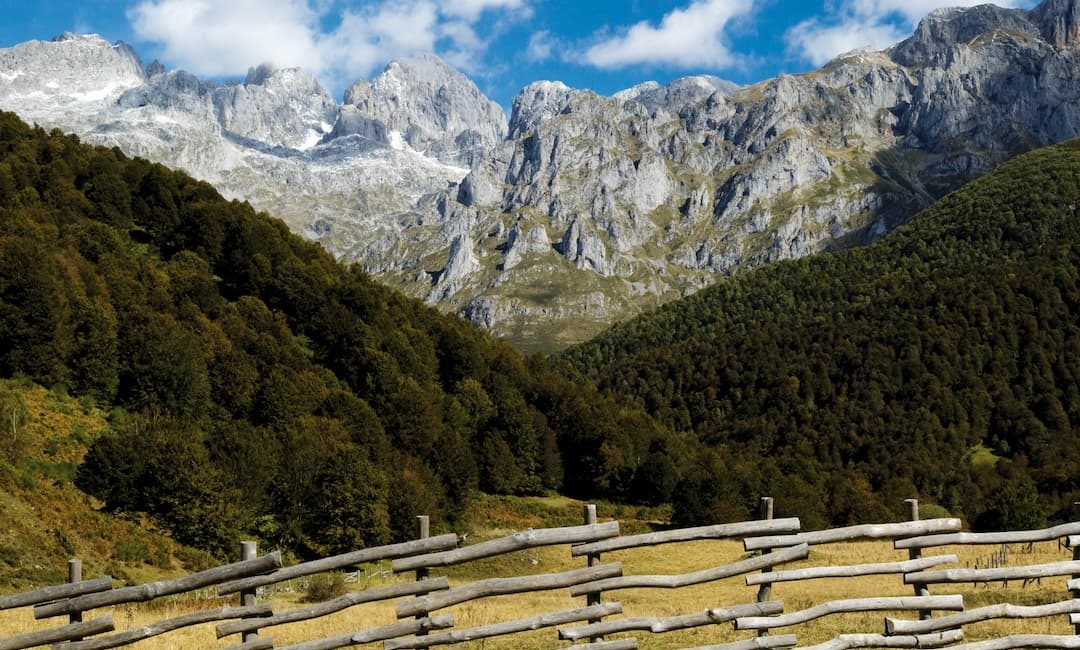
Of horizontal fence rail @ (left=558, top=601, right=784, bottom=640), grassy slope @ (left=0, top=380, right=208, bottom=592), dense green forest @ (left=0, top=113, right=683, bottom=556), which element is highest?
dense green forest @ (left=0, top=113, right=683, bottom=556)

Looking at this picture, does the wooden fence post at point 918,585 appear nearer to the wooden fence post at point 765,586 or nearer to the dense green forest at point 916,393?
the wooden fence post at point 765,586

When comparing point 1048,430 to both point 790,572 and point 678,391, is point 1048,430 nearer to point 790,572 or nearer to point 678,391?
point 678,391

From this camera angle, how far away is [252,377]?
53.7 meters

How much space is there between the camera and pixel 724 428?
16862 cm

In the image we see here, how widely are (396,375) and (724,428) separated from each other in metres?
115

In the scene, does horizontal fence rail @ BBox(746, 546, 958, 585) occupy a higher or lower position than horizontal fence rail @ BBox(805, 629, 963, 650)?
higher

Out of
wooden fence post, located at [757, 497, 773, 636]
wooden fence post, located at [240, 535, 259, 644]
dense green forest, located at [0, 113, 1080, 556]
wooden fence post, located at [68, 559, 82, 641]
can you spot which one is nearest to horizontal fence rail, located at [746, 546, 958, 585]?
wooden fence post, located at [757, 497, 773, 636]

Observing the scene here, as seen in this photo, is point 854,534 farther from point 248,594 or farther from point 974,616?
point 248,594

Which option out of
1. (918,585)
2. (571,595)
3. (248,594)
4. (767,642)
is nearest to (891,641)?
(918,585)

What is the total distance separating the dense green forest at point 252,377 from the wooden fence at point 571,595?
2514cm

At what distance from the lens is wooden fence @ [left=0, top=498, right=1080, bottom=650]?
39.0 ft

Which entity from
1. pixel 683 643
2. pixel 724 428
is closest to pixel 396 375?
pixel 683 643

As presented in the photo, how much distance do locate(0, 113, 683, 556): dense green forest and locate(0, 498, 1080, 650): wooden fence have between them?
25144 mm

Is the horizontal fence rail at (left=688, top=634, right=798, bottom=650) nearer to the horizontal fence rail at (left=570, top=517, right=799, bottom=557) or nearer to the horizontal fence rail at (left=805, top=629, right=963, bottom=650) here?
the horizontal fence rail at (left=805, top=629, right=963, bottom=650)
